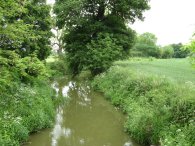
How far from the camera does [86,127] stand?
44.1ft

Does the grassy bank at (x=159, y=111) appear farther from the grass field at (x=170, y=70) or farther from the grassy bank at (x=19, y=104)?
the grassy bank at (x=19, y=104)

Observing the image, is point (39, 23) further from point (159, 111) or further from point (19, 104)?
point (159, 111)

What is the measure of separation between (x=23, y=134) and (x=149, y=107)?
537cm

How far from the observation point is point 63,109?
16.8 m

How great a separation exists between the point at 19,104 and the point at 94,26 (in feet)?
58.6

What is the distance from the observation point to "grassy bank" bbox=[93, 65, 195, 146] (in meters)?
9.54

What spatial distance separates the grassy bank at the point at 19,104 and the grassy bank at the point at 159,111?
12.3 ft

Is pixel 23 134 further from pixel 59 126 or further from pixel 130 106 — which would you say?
pixel 130 106

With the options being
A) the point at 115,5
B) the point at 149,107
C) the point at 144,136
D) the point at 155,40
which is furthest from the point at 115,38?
the point at 155,40

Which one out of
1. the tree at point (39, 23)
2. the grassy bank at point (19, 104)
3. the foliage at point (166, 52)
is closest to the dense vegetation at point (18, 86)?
the grassy bank at point (19, 104)

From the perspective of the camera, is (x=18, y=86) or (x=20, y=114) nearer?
(x=20, y=114)

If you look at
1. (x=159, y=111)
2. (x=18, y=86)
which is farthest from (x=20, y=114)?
(x=159, y=111)

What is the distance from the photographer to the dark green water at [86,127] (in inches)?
449

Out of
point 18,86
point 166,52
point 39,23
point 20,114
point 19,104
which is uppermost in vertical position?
point 39,23
